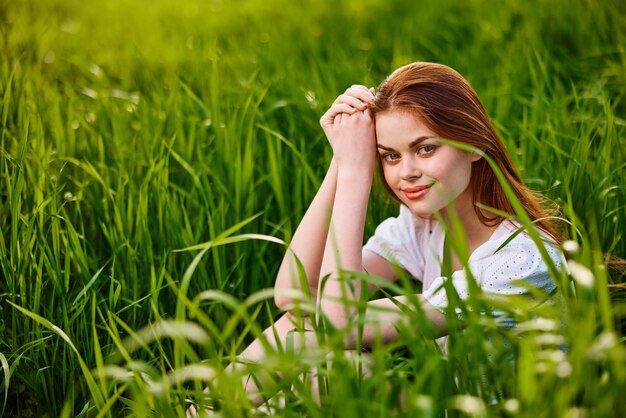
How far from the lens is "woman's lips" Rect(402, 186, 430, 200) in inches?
78.4

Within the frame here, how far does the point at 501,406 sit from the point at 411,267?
98cm

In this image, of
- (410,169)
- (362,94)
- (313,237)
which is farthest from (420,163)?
(313,237)

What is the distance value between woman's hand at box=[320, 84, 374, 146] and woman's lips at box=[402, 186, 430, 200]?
266 mm

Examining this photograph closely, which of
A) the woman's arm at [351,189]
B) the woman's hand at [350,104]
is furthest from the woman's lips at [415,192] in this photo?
the woman's hand at [350,104]

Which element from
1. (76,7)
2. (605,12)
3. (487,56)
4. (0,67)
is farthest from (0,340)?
(76,7)

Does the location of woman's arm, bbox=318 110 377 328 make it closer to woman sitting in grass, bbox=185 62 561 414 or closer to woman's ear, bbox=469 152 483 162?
woman sitting in grass, bbox=185 62 561 414

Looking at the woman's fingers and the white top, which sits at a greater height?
the woman's fingers

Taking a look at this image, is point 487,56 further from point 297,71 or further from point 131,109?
point 131,109

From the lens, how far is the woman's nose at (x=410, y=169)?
1980 millimetres

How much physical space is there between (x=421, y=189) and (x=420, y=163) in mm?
62

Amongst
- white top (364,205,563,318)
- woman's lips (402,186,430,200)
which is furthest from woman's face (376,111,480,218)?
→ white top (364,205,563,318)

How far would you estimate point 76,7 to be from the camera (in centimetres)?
560

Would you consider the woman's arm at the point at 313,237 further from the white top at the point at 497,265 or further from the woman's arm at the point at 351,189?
the white top at the point at 497,265

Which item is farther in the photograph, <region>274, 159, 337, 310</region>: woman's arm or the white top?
<region>274, 159, 337, 310</region>: woman's arm
